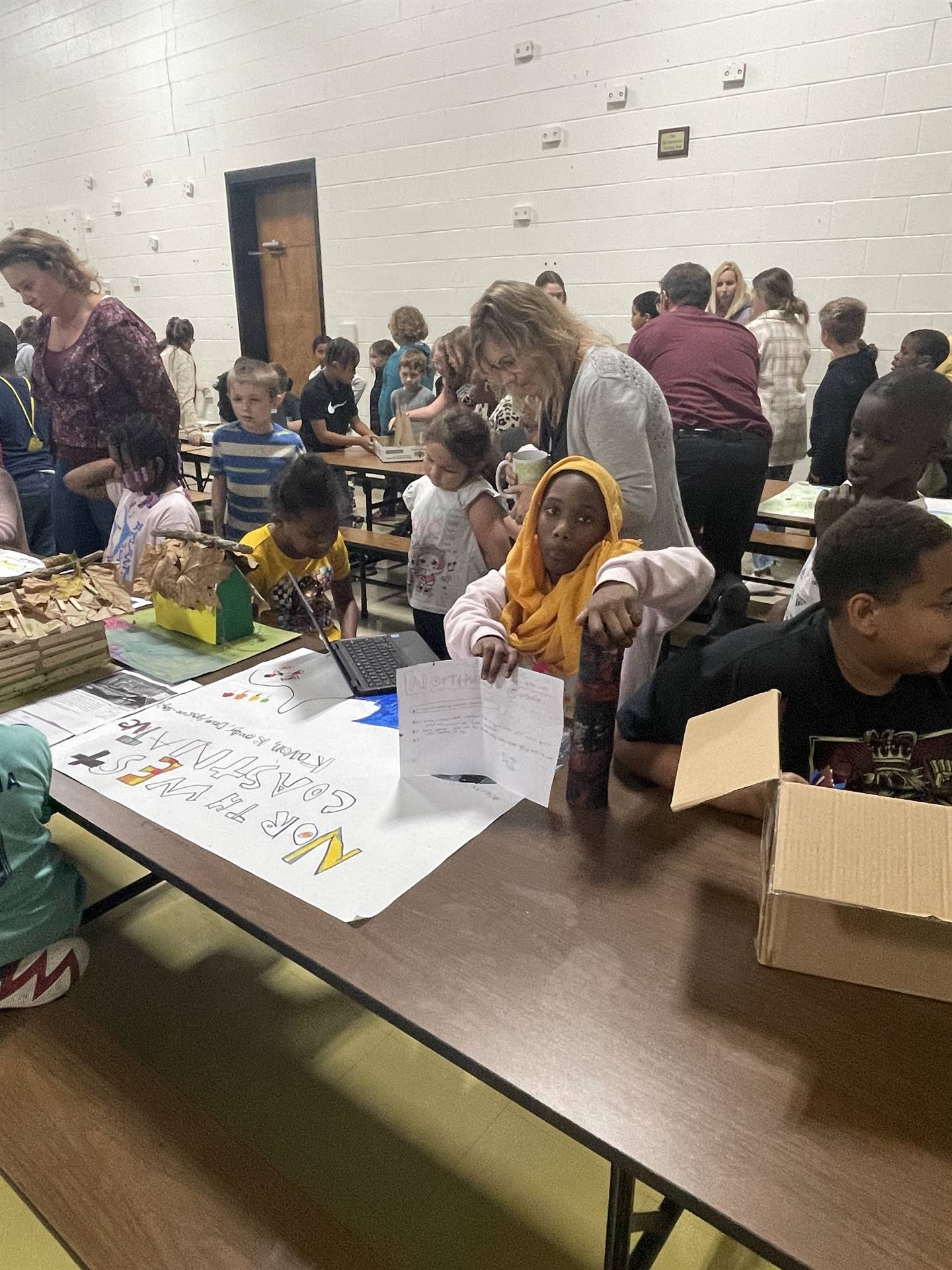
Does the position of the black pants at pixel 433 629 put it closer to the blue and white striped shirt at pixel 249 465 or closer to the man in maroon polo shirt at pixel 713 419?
the blue and white striped shirt at pixel 249 465

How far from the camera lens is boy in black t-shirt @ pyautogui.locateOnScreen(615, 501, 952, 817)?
1.11 m

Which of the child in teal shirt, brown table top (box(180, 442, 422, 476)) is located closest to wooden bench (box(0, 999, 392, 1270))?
the child in teal shirt

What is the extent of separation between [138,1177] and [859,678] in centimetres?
113

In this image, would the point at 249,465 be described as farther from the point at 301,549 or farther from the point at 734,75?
the point at 734,75

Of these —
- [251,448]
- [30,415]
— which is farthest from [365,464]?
[30,415]

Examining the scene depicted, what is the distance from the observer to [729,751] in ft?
3.00

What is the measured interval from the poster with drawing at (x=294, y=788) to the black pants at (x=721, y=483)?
5.47ft

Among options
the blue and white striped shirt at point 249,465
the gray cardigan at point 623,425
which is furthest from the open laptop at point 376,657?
the blue and white striped shirt at point 249,465

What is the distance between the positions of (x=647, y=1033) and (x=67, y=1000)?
0.95 m

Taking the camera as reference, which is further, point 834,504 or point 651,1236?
point 834,504

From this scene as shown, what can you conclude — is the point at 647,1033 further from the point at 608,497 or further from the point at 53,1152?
the point at 608,497

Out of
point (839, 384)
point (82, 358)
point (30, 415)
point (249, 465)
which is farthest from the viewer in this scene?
point (839, 384)

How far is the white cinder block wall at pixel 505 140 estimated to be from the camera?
396 cm

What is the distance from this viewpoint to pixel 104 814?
1.13m
